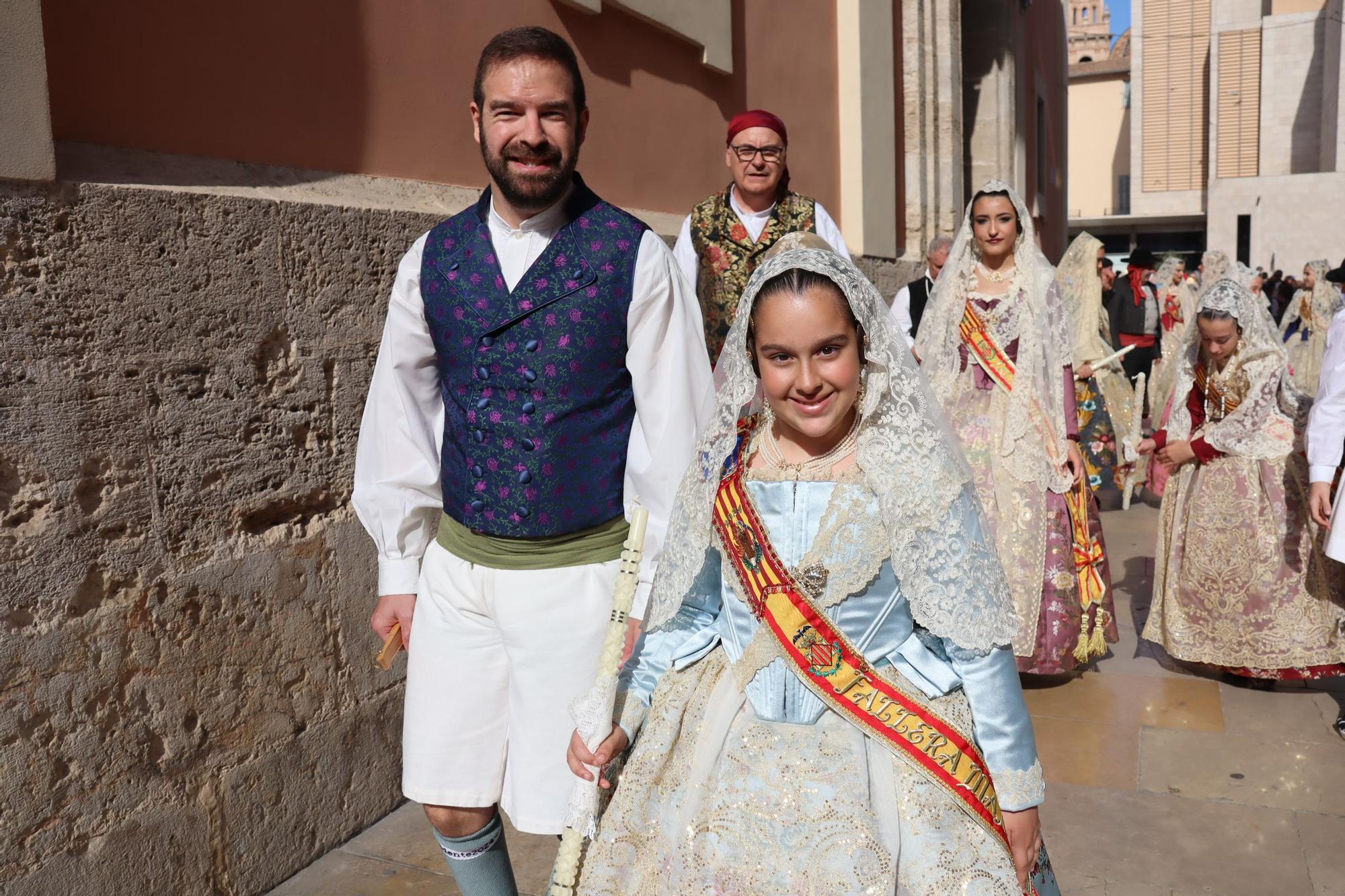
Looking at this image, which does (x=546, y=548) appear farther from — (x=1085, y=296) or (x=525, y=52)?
(x=1085, y=296)

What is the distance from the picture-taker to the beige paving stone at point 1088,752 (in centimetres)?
382

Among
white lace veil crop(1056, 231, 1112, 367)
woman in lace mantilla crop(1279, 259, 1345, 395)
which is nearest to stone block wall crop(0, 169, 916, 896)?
white lace veil crop(1056, 231, 1112, 367)

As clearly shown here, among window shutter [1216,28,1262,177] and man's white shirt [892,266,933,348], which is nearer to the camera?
man's white shirt [892,266,933,348]

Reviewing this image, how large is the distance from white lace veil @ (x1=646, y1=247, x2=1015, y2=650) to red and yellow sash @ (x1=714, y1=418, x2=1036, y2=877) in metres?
0.07

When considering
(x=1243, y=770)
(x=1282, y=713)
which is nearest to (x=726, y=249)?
(x=1243, y=770)

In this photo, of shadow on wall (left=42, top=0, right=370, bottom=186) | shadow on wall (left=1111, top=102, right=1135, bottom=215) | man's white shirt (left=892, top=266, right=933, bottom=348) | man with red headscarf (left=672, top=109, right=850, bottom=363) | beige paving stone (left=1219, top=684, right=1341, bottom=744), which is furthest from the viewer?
shadow on wall (left=1111, top=102, right=1135, bottom=215)

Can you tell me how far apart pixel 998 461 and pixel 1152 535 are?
3549 millimetres

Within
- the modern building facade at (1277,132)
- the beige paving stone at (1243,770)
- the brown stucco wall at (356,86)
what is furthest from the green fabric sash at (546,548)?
the modern building facade at (1277,132)

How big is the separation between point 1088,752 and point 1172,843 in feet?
2.33

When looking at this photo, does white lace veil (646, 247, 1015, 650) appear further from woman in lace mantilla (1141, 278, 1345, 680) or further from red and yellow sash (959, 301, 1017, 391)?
woman in lace mantilla (1141, 278, 1345, 680)

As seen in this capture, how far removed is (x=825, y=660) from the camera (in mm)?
1897

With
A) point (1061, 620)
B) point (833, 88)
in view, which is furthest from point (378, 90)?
point (833, 88)

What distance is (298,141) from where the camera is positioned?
3309 millimetres

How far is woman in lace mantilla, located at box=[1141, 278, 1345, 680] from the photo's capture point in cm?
461
